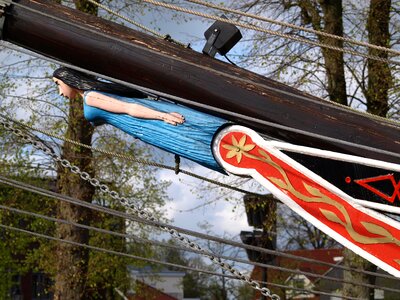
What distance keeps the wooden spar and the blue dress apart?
0.34ft

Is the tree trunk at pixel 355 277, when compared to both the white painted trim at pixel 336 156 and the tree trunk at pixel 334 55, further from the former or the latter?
the white painted trim at pixel 336 156

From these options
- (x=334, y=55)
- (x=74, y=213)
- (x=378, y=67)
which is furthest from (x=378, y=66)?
(x=74, y=213)

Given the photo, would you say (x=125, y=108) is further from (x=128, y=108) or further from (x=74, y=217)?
(x=74, y=217)

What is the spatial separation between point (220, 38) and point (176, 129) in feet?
2.12

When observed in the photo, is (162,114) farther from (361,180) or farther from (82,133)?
(82,133)

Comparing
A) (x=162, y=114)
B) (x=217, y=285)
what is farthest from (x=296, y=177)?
(x=217, y=285)

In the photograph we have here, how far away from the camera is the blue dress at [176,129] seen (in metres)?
4.36

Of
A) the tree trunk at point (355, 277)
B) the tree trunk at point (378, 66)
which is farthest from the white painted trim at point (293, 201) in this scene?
the tree trunk at point (378, 66)

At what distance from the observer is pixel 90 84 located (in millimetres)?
4664

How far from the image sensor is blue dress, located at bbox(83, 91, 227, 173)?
436 centimetres

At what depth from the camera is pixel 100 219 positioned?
23.7 metres

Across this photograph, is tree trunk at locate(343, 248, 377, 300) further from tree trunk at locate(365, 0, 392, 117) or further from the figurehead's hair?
the figurehead's hair

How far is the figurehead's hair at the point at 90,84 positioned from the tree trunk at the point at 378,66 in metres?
8.67

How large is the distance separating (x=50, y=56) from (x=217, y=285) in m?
37.7
